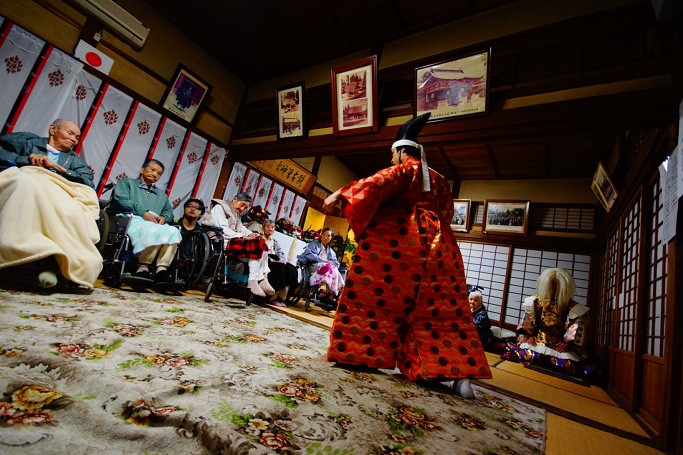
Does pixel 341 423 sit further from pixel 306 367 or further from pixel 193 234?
pixel 193 234

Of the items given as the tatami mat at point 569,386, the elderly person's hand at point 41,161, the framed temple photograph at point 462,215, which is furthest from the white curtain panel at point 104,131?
the framed temple photograph at point 462,215

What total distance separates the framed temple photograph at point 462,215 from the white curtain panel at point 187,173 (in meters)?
6.02

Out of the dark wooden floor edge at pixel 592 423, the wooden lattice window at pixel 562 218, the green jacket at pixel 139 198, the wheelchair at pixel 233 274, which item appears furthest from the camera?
the wooden lattice window at pixel 562 218

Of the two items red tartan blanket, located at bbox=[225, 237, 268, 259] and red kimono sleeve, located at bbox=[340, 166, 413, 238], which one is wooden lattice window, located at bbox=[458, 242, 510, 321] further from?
red kimono sleeve, located at bbox=[340, 166, 413, 238]

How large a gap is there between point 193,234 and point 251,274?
0.87m

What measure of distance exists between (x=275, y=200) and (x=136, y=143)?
2956 mm

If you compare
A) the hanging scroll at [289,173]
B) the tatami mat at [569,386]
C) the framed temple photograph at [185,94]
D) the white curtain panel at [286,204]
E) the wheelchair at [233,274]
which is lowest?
the tatami mat at [569,386]

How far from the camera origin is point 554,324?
384 cm

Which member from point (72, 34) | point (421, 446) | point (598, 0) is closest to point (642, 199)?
point (598, 0)

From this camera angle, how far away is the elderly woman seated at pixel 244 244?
3.30 m

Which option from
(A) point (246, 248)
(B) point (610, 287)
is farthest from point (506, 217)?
(A) point (246, 248)

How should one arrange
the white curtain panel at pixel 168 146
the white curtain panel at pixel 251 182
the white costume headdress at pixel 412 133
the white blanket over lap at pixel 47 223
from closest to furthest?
the white blanket over lap at pixel 47 223
the white costume headdress at pixel 412 133
the white curtain panel at pixel 168 146
the white curtain panel at pixel 251 182

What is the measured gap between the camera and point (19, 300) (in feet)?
5.24

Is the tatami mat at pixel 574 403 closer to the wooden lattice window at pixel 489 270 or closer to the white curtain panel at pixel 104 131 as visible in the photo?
the wooden lattice window at pixel 489 270
